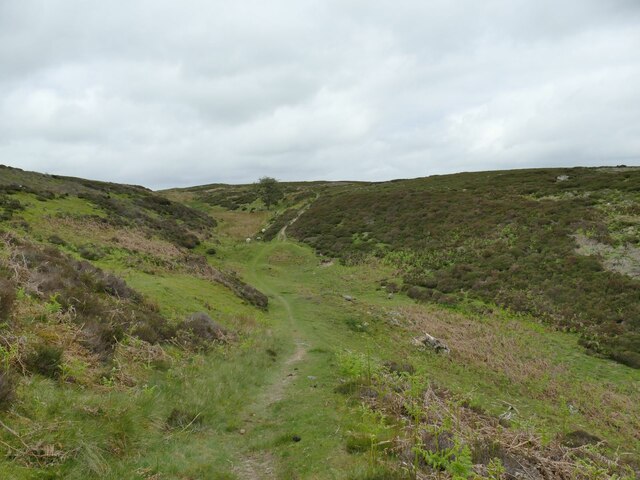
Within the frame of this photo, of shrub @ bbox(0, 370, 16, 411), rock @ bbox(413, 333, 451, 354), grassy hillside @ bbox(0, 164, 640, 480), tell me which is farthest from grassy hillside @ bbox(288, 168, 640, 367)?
shrub @ bbox(0, 370, 16, 411)

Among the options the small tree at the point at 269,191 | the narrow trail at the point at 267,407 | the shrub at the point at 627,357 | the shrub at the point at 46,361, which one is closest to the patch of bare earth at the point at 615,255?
the shrub at the point at 627,357

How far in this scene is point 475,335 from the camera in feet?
77.3

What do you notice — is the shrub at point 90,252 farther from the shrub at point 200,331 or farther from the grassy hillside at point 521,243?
the grassy hillside at point 521,243

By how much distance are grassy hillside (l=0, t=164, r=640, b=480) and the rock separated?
32 cm

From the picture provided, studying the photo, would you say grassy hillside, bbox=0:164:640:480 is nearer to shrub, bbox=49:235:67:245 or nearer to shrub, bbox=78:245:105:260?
shrub, bbox=78:245:105:260

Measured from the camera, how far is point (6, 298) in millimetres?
9656

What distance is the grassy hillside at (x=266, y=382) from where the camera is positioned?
23.2 feet

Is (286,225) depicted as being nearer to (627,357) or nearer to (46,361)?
(627,357)

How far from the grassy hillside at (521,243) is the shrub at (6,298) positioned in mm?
25425

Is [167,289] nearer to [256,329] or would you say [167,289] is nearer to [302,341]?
[256,329]

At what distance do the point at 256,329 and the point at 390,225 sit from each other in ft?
106

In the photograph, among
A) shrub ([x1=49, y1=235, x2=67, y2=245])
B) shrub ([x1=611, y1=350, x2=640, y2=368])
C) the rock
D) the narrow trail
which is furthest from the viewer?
shrub ([x1=49, y1=235, x2=67, y2=245])

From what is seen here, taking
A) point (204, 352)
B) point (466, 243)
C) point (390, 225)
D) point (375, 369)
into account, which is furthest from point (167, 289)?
point (390, 225)

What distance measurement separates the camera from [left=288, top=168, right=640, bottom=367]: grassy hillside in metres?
25.5
